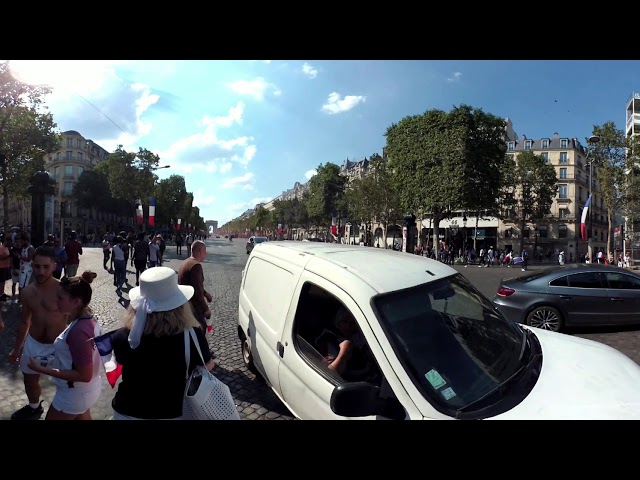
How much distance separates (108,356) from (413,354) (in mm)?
1925

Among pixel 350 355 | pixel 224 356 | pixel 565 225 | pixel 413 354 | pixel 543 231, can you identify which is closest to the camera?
pixel 413 354

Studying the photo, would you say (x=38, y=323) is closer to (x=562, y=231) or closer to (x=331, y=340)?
(x=331, y=340)

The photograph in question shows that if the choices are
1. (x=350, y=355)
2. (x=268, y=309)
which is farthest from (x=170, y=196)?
(x=350, y=355)

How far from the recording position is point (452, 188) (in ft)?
112

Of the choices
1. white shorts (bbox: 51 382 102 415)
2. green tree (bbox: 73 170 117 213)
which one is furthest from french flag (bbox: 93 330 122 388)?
green tree (bbox: 73 170 117 213)

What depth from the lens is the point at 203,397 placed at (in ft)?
5.90

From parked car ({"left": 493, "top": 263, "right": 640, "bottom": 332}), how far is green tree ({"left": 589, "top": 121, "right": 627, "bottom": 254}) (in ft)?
96.2

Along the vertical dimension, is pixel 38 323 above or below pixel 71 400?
above

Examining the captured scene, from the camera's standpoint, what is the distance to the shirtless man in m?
3.14

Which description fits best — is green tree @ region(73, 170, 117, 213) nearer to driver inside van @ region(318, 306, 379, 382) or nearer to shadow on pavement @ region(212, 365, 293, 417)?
shadow on pavement @ region(212, 365, 293, 417)
